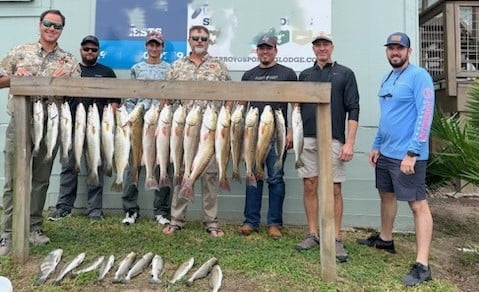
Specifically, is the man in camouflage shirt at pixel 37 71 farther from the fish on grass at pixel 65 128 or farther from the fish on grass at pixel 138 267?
the fish on grass at pixel 138 267

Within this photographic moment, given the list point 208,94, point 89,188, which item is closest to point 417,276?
point 208,94

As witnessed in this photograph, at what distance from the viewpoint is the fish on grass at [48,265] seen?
374 cm

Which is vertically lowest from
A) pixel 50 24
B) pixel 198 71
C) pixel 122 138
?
pixel 122 138

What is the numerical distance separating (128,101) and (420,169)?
3.35m

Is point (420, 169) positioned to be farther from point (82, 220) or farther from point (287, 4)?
point (82, 220)

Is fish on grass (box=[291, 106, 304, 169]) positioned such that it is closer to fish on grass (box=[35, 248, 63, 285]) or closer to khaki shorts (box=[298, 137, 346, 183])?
khaki shorts (box=[298, 137, 346, 183])

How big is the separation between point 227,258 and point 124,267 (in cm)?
99

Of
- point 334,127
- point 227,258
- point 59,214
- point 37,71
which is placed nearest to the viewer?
point 227,258

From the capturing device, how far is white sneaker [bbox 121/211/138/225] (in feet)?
18.1

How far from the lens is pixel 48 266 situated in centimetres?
392

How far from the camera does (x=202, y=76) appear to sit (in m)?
4.93

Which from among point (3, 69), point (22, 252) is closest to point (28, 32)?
point (3, 69)

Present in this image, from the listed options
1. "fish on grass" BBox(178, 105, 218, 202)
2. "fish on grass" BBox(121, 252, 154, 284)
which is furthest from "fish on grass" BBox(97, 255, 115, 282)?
"fish on grass" BBox(178, 105, 218, 202)

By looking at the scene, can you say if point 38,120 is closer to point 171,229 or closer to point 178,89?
point 178,89
